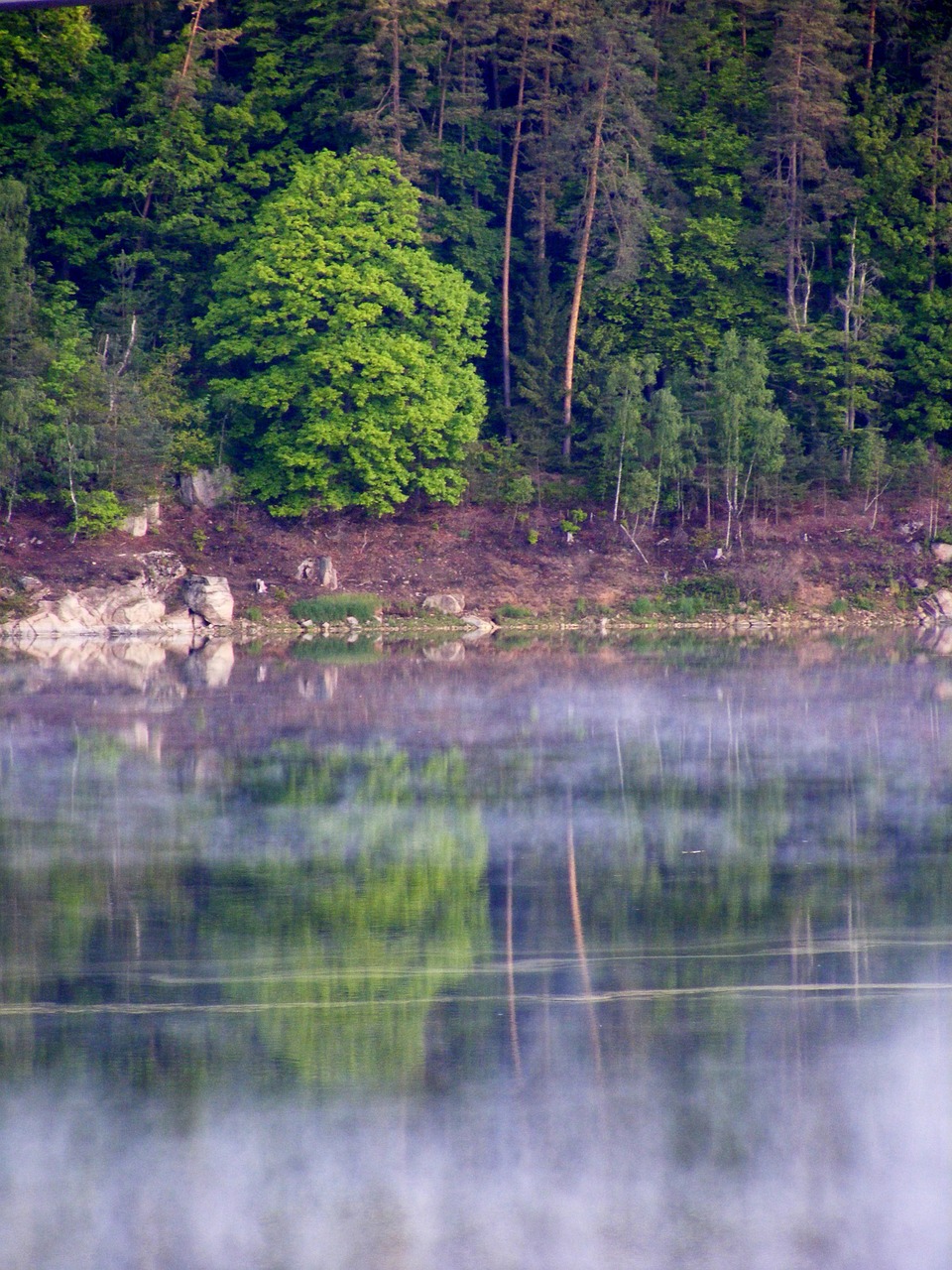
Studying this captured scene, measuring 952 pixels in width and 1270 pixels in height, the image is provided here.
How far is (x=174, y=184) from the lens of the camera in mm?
42000

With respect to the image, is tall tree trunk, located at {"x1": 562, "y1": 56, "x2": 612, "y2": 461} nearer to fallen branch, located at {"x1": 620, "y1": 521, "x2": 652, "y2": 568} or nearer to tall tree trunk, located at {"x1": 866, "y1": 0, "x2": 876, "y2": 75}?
fallen branch, located at {"x1": 620, "y1": 521, "x2": 652, "y2": 568}

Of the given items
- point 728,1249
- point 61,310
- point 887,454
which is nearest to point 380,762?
point 728,1249

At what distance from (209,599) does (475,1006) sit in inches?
1098

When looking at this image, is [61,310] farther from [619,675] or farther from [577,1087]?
[577,1087]

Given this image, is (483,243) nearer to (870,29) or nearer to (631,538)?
(631,538)

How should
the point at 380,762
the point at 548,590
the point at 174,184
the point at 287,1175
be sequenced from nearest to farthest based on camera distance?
1. the point at 287,1175
2. the point at 380,762
3. the point at 548,590
4. the point at 174,184

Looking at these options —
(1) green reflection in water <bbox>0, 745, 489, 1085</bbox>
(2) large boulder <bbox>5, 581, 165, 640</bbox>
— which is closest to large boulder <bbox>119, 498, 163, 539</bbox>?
(2) large boulder <bbox>5, 581, 165, 640</bbox>

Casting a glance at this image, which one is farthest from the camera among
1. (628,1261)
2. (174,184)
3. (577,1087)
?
(174,184)

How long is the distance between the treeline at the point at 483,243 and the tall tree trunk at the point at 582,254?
0.38ft

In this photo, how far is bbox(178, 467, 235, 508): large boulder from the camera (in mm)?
39969

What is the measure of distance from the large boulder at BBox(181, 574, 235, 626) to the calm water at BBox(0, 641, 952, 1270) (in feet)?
57.7

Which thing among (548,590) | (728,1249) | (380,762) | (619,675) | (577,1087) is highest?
(728,1249)

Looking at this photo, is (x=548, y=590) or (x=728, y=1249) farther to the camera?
(x=548, y=590)

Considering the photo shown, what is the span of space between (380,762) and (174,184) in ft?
95.4
